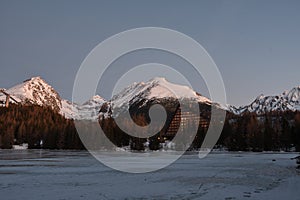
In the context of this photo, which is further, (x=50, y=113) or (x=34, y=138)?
(x=50, y=113)

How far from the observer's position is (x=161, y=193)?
1599 centimetres

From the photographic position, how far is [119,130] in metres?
127

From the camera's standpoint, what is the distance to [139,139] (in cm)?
12125

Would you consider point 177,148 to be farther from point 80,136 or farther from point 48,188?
point 48,188

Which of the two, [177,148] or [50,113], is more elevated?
[50,113]

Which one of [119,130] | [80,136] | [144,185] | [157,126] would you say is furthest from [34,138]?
[144,185]

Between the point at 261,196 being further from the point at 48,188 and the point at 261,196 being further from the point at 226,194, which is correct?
the point at 48,188

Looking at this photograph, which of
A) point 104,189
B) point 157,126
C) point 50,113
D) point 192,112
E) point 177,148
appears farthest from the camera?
point 50,113

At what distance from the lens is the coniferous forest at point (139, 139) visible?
10500 cm

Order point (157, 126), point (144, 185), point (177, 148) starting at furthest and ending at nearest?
1. point (157, 126)
2. point (177, 148)
3. point (144, 185)

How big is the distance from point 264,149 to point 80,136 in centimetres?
6090

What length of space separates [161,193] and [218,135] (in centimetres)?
10854

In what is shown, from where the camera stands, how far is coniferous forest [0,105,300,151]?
344 feet

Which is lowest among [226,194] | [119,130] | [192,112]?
[226,194]
